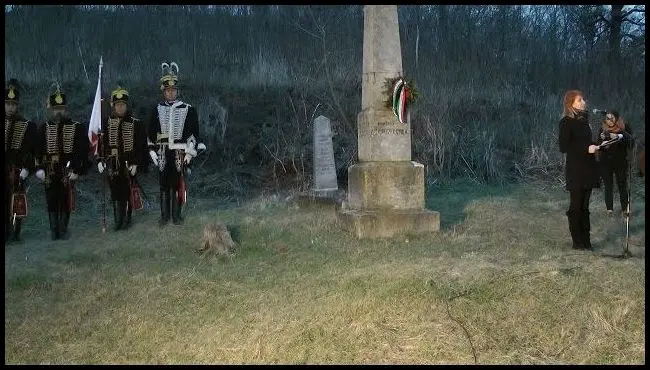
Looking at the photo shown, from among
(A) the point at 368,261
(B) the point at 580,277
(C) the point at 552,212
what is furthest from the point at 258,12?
(B) the point at 580,277

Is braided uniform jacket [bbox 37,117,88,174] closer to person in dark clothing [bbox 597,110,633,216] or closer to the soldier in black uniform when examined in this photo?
the soldier in black uniform

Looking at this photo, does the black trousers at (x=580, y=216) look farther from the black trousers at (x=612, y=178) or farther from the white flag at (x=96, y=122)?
the white flag at (x=96, y=122)

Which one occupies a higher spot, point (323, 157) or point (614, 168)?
point (323, 157)

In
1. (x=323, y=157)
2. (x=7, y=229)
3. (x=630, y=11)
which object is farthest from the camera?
(x=630, y=11)

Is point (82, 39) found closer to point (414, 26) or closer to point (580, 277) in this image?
point (414, 26)

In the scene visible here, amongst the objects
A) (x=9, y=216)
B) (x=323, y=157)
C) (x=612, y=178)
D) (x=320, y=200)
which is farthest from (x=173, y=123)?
(x=612, y=178)

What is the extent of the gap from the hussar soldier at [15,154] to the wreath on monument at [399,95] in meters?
4.75

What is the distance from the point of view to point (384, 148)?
9.26m

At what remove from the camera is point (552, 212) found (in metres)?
11.0

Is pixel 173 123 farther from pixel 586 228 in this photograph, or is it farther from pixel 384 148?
pixel 586 228

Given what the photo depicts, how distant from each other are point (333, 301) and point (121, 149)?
4.93 m

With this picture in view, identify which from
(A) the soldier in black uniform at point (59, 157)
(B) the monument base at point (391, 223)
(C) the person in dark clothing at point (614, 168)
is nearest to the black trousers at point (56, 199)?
(A) the soldier in black uniform at point (59, 157)

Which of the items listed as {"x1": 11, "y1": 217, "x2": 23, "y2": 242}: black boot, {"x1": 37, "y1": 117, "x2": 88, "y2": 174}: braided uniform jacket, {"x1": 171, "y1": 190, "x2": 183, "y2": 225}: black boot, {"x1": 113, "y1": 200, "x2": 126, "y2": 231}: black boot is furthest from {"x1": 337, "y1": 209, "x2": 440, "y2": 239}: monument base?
{"x1": 11, "y1": 217, "x2": 23, "y2": 242}: black boot

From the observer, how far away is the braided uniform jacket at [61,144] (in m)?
9.45
